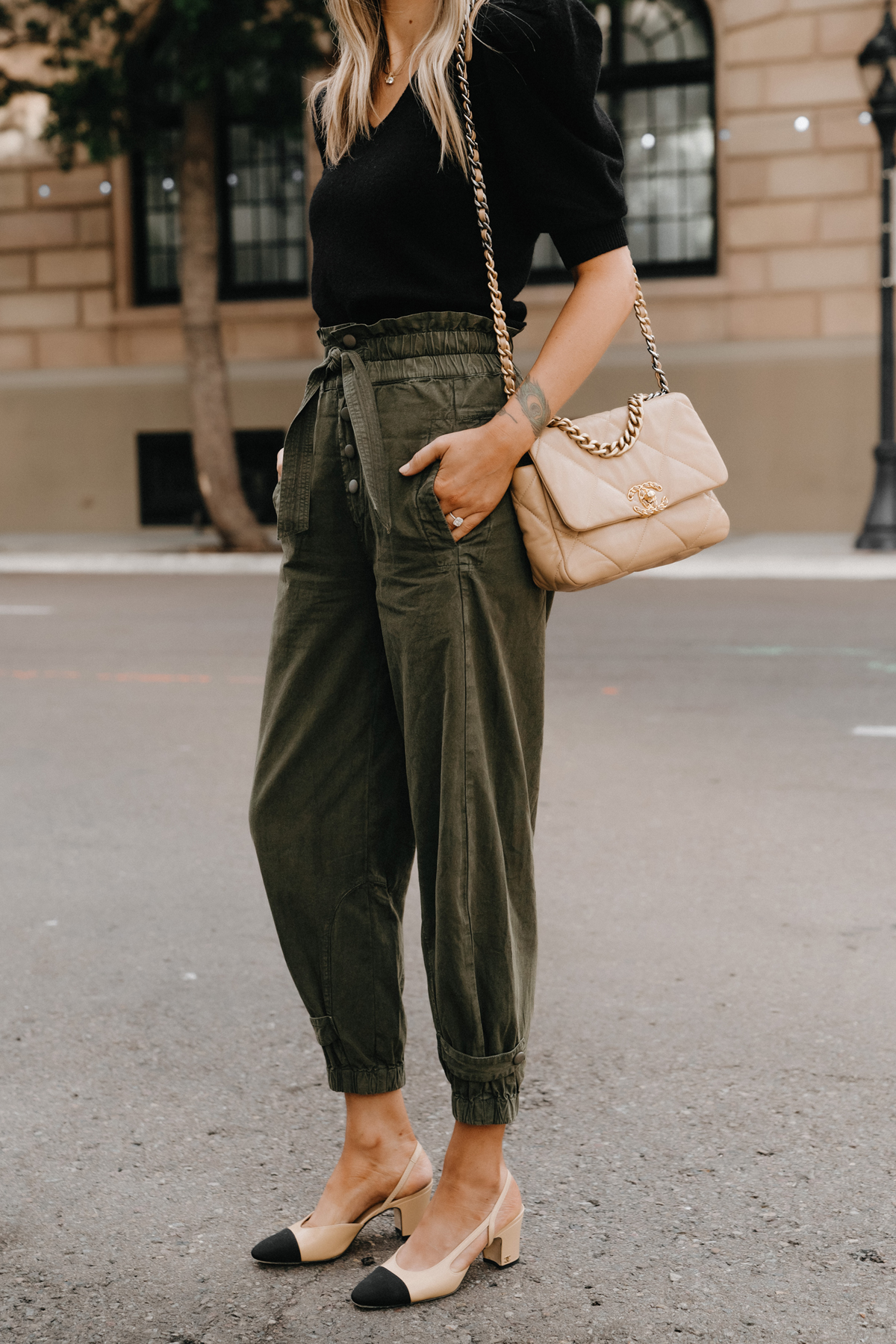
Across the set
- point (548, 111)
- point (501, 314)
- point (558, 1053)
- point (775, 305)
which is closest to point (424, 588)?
point (501, 314)

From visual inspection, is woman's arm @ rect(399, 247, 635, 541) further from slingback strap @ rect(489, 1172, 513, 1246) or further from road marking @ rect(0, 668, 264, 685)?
road marking @ rect(0, 668, 264, 685)

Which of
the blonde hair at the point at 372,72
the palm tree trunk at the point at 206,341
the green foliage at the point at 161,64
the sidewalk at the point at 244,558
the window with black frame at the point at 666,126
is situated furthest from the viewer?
the window with black frame at the point at 666,126

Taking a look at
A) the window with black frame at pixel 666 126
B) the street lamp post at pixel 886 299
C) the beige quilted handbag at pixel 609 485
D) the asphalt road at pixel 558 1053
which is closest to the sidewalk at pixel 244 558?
the street lamp post at pixel 886 299

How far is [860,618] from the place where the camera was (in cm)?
951

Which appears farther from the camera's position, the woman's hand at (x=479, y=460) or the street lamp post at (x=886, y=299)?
the street lamp post at (x=886, y=299)

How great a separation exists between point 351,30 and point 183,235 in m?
13.0

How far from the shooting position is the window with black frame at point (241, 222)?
17.7 metres

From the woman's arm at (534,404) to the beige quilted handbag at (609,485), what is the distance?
4cm

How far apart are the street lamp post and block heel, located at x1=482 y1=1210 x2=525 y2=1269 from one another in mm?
11710

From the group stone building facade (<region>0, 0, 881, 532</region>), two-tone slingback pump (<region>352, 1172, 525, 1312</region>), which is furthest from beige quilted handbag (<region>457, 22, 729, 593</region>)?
stone building facade (<region>0, 0, 881, 532</region>)

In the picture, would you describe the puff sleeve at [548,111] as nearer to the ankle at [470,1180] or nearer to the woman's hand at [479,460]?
the woman's hand at [479,460]

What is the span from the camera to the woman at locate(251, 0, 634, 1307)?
82.2 inches

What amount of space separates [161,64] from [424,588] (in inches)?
594

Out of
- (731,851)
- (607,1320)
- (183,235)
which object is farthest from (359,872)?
(183,235)
